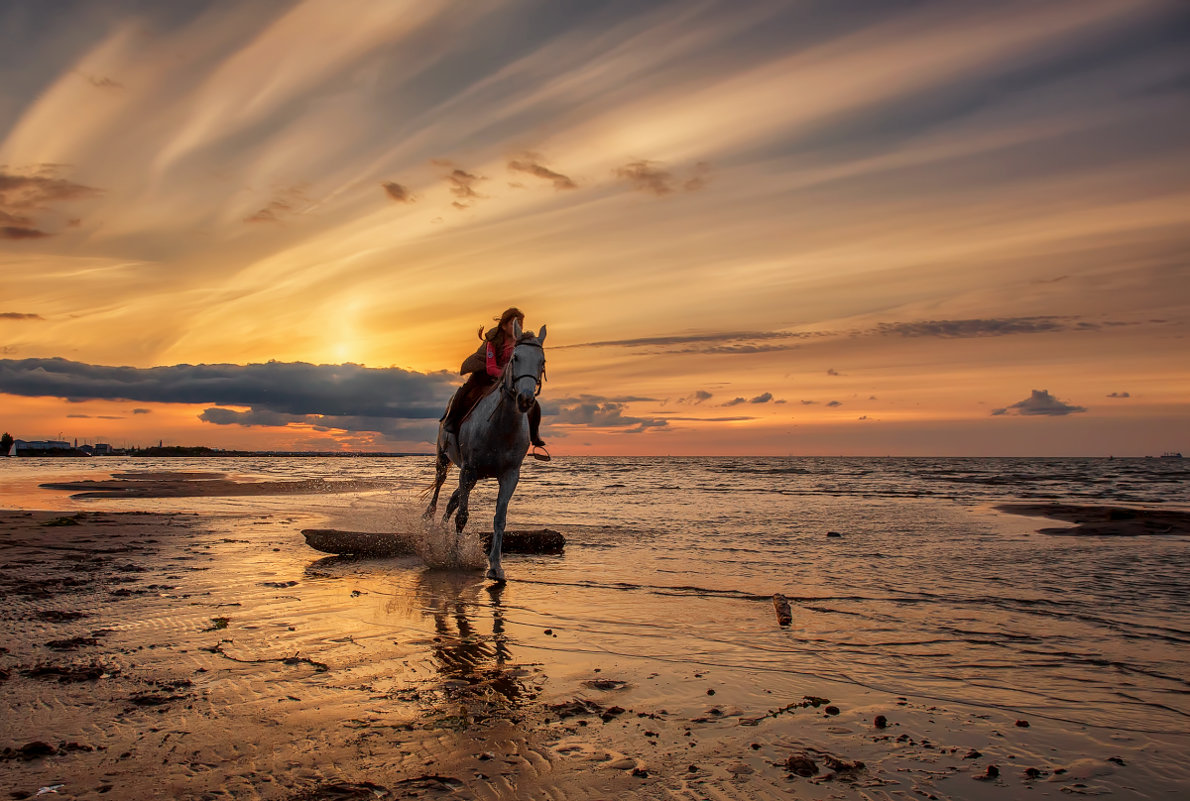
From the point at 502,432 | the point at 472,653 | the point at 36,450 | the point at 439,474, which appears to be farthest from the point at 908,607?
the point at 36,450

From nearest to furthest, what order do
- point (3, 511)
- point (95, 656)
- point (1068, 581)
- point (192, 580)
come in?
1. point (95, 656)
2. point (192, 580)
3. point (1068, 581)
4. point (3, 511)

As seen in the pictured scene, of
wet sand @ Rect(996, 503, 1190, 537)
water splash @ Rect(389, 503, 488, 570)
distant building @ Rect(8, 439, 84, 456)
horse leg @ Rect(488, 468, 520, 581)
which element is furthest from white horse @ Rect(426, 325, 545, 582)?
distant building @ Rect(8, 439, 84, 456)

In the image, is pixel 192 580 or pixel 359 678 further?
pixel 192 580

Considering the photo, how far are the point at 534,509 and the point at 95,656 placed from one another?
20367 mm

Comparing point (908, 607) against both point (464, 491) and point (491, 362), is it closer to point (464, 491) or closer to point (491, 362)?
point (464, 491)

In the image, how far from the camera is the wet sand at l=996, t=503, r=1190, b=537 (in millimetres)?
19156

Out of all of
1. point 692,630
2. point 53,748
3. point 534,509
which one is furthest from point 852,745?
point 534,509

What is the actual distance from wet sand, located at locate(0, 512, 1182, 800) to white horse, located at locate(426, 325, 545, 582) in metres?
3.34

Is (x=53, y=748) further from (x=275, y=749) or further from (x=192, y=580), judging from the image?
(x=192, y=580)

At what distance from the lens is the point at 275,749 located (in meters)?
3.87

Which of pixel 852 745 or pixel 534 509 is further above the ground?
pixel 852 745

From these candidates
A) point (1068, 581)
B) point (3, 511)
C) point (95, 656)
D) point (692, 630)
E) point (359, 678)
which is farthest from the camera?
point (3, 511)

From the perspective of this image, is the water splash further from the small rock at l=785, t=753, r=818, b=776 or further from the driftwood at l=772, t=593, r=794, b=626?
the small rock at l=785, t=753, r=818, b=776

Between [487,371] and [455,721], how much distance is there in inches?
341
